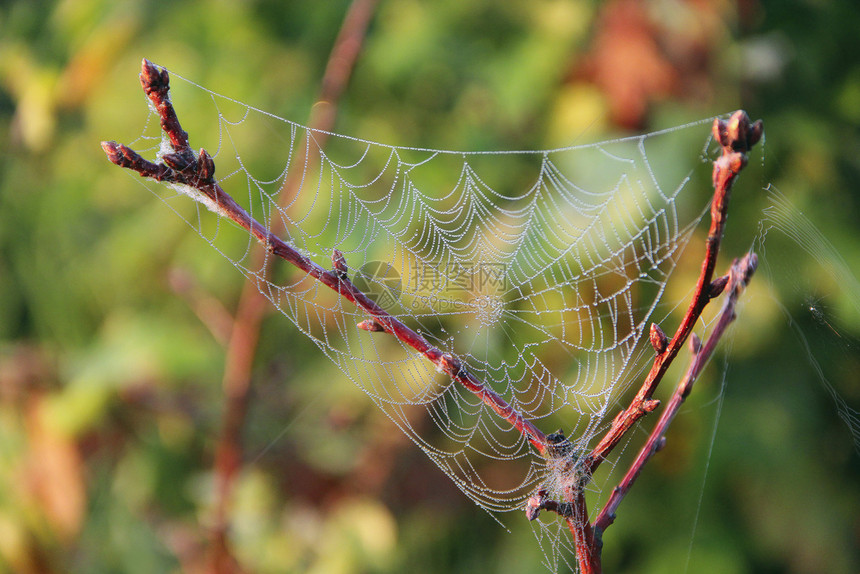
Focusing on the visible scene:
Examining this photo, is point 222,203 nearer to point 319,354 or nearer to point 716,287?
point 716,287

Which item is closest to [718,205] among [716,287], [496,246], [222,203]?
[716,287]

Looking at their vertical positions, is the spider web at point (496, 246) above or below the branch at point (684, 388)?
above

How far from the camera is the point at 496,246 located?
131cm

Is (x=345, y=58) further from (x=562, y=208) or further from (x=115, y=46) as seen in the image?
(x=115, y=46)

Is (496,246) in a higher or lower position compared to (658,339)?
higher

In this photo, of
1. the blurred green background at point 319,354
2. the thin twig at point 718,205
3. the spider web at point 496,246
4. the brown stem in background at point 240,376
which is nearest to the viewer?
the thin twig at point 718,205

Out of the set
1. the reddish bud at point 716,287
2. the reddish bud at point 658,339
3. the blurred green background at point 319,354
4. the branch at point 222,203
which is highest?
the blurred green background at point 319,354

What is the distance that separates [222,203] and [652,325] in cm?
23

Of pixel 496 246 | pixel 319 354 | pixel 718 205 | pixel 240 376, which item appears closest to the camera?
pixel 718 205

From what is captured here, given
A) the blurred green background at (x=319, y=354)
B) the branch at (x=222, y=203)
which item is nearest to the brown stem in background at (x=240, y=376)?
the blurred green background at (x=319, y=354)

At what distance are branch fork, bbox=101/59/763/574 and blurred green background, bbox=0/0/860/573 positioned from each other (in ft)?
3.05

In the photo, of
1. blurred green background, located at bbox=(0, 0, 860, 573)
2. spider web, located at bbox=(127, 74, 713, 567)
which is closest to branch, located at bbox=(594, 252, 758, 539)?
spider web, located at bbox=(127, 74, 713, 567)

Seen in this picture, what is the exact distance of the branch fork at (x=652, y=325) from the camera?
326 millimetres

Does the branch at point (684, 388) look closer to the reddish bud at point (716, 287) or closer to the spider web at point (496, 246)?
the reddish bud at point (716, 287)
